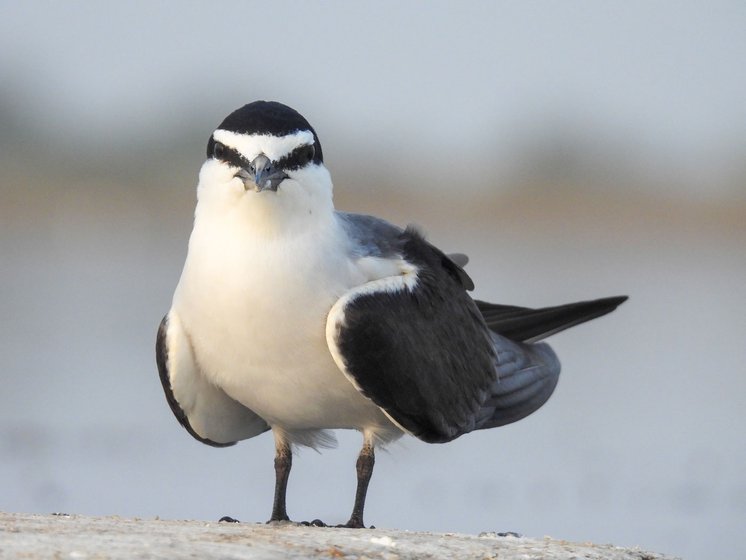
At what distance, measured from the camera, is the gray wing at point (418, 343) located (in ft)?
22.0

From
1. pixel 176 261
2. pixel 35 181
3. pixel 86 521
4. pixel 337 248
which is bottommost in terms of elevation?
pixel 86 521

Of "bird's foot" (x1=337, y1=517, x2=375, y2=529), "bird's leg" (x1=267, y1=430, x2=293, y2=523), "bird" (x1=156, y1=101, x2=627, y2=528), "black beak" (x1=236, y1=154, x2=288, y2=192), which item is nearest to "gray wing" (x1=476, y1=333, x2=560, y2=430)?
"bird" (x1=156, y1=101, x2=627, y2=528)

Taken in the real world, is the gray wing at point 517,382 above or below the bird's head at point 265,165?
below

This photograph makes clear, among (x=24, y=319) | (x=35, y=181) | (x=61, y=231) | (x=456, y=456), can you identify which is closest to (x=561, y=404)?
(x=456, y=456)

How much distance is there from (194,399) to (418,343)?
38.3 inches

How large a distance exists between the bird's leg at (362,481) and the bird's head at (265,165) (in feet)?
3.56

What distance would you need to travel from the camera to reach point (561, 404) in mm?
13211

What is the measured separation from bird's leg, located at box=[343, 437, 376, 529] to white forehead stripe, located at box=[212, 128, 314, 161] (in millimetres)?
1371

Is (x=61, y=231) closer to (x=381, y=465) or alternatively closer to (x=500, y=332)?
Result: (x=381, y=465)

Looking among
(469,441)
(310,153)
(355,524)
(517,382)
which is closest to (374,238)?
(310,153)

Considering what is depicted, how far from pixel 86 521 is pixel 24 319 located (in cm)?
1080

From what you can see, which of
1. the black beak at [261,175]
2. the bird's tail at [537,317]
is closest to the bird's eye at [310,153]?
the black beak at [261,175]

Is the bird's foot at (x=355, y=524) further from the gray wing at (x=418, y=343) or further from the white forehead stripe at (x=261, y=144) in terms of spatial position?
the white forehead stripe at (x=261, y=144)

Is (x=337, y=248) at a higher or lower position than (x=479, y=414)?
higher
